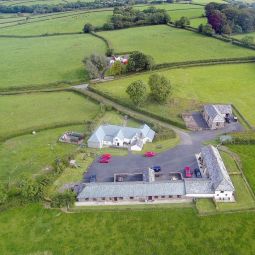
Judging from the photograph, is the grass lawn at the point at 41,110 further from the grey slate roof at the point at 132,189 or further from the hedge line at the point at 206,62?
the hedge line at the point at 206,62

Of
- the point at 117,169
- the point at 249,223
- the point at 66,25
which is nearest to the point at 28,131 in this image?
the point at 117,169

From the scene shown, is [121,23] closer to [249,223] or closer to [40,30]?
[40,30]

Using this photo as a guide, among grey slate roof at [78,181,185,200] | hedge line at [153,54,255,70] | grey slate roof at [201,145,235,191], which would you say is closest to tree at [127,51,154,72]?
hedge line at [153,54,255,70]

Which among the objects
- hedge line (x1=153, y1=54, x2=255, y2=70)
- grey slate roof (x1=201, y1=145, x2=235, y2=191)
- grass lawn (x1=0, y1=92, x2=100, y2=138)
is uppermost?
grey slate roof (x1=201, y1=145, x2=235, y2=191)

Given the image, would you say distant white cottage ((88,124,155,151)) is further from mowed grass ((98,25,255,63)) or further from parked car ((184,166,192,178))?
mowed grass ((98,25,255,63))

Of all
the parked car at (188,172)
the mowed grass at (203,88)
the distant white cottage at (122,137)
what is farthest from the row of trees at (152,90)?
the parked car at (188,172)
